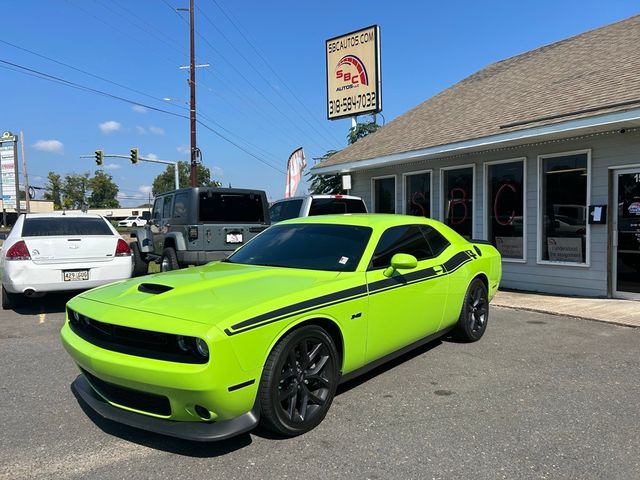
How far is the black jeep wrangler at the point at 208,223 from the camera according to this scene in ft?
30.9

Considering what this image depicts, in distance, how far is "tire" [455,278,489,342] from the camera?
18.6ft

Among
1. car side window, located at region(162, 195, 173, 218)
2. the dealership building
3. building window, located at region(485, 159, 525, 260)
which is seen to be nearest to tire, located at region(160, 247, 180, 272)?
car side window, located at region(162, 195, 173, 218)

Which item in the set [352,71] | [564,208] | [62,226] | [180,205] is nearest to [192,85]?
[352,71]

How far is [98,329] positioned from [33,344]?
3139mm

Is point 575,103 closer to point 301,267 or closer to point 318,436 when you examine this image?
point 301,267

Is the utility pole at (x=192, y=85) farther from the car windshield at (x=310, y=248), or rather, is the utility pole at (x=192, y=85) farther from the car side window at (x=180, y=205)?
the car windshield at (x=310, y=248)

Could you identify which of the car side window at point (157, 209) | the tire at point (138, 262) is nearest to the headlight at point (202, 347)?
the car side window at point (157, 209)

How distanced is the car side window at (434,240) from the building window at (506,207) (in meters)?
5.05

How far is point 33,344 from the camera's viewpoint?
5.93 m

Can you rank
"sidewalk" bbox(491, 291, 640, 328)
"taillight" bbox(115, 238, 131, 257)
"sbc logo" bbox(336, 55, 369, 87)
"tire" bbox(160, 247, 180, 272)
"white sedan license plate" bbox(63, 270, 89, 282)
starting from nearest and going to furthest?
"sidewalk" bbox(491, 291, 640, 328)
"white sedan license plate" bbox(63, 270, 89, 282)
"taillight" bbox(115, 238, 131, 257)
"tire" bbox(160, 247, 180, 272)
"sbc logo" bbox(336, 55, 369, 87)

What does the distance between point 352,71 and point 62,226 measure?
13.7 metres

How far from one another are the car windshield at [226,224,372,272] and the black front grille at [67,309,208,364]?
4.99ft

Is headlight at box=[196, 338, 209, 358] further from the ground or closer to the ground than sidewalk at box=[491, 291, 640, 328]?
further from the ground

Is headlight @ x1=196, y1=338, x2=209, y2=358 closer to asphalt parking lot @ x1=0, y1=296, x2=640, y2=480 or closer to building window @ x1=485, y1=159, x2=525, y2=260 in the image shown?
asphalt parking lot @ x1=0, y1=296, x2=640, y2=480
